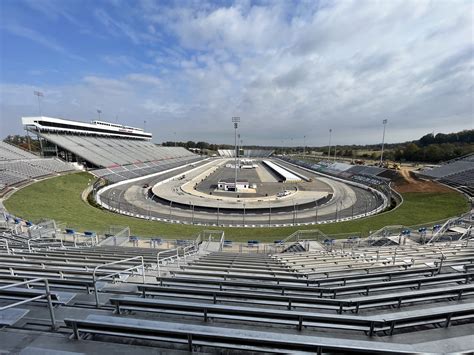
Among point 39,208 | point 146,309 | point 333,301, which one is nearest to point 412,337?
point 333,301

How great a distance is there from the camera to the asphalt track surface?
100 feet

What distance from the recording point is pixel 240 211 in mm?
35000

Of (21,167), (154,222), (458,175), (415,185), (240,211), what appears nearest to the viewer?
(154,222)

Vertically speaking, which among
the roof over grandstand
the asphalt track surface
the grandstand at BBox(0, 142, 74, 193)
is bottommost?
the asphalt track surface

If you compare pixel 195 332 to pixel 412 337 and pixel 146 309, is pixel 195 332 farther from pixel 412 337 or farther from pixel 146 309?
pixel 412 337

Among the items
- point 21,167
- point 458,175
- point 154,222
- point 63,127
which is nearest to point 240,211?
point 154,222

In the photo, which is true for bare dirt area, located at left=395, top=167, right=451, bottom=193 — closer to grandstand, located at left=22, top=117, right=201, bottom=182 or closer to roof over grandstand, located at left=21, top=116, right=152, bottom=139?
grandstand, located at left=22, top=117, right=201, bottom=182

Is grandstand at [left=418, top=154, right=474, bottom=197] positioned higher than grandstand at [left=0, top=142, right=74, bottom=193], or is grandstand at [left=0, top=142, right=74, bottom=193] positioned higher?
grandstand at [left=0, top=142, right=74, bottom=193]

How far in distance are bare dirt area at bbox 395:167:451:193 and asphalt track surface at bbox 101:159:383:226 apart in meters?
7.06

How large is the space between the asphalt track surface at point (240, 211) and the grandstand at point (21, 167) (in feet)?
39.5

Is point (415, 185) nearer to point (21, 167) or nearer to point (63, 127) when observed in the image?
point (21, 167)

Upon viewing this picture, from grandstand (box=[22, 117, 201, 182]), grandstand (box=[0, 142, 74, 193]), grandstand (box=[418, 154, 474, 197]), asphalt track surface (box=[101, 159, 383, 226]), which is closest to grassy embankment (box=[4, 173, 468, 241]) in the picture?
grandstand (box=[0, 142, 74, 193])

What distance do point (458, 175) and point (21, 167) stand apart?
276 ft

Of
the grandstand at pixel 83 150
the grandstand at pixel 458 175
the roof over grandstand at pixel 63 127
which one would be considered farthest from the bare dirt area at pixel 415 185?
the roof over grandstand at pixel 63 127
